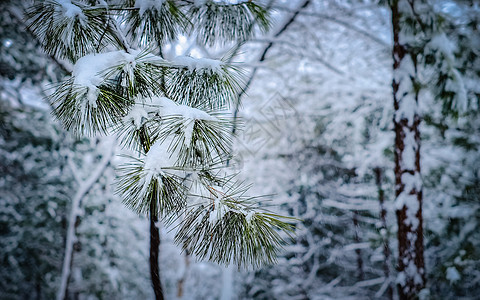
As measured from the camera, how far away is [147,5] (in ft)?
3.92

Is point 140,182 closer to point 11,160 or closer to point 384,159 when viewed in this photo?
point 384,159

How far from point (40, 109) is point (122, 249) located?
3.46m

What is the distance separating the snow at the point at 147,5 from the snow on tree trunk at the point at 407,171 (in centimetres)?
250

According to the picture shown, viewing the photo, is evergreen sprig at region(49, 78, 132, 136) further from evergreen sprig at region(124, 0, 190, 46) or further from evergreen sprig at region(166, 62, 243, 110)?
evergreen sprig at region(124, 0, 190, 46)

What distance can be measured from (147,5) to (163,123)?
2.13 ft

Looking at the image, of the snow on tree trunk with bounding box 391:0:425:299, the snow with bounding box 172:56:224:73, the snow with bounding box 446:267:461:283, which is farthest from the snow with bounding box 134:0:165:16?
the snow with bounding box 446:267:461:283

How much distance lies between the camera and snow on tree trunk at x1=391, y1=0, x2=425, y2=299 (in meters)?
2.57

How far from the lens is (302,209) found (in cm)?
566

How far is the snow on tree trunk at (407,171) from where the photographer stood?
2.57 meters

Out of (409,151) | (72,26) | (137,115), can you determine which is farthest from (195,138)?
(409,151)

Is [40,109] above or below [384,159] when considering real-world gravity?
above

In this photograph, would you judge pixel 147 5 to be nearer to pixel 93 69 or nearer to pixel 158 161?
pixel 93 69

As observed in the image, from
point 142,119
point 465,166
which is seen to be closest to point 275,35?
point 142,119

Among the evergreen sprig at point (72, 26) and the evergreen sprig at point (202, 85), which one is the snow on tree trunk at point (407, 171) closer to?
the evergreen sprig at point (202, 85)
